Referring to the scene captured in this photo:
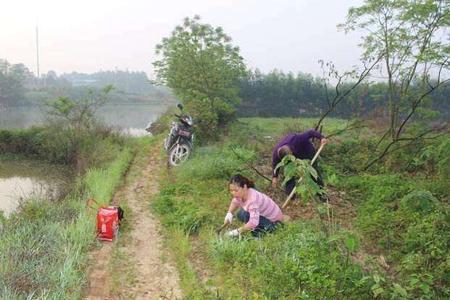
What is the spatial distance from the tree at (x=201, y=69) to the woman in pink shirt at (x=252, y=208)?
6.61 meters

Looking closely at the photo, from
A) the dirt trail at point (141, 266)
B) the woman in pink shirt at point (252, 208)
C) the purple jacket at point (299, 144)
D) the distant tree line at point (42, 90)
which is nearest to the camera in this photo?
the dirt trail at point (141, 266)

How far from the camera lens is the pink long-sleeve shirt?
550 centimetres

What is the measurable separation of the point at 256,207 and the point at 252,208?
0.05m

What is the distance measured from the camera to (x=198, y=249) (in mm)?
5672

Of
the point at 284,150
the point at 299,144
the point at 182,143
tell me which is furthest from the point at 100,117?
the point at 284,150

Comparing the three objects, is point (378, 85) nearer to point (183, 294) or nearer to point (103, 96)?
point (103, 96)

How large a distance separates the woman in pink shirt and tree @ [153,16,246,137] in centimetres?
661

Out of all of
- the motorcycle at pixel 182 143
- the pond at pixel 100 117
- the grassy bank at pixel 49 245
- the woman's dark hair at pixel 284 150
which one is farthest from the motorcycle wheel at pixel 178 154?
the pond at pixel 100 117

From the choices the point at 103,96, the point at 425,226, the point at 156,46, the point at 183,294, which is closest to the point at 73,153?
the point at 103,96

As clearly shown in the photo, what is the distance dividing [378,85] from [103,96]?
851 centimetres

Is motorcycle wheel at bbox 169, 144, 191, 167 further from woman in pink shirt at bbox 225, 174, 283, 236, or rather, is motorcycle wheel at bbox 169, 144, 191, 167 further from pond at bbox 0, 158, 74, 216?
woman in pink shirt at bbox 225, 174, 283, 236

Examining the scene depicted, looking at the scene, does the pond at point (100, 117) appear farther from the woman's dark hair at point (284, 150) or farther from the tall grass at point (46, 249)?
the woman's dark hair at point (284, 150)

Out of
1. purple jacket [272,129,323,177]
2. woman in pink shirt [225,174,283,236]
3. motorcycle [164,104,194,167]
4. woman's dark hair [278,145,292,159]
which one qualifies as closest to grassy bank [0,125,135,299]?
motorcycle [164,104,194,167]

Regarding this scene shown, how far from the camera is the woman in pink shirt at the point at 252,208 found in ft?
18.0
